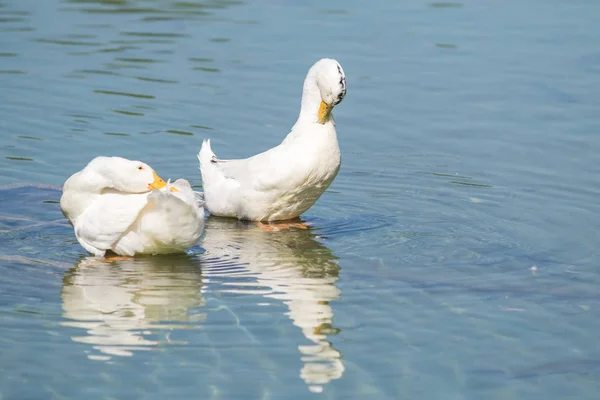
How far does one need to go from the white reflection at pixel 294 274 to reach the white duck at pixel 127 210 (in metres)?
0.41

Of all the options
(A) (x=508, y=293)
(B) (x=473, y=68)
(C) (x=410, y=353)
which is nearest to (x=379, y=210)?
(A) (x=508, y=293)

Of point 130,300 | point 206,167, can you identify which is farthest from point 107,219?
point 206,167

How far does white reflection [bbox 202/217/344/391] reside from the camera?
660 cm

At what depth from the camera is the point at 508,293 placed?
769cm

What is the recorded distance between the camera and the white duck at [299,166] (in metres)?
9.15

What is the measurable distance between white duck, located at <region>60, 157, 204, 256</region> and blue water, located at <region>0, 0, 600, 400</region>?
0.21m

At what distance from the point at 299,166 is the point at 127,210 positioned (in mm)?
1654

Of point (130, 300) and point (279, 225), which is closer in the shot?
point (130, 300)

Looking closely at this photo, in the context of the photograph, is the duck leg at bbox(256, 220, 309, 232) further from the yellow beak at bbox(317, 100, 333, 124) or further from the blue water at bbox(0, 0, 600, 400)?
the yellow beak at bbox(317, 100, 333, 124)

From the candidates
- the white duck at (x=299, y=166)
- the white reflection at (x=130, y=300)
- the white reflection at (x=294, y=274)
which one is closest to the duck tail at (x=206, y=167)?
the white duck at (x=299, y=166)

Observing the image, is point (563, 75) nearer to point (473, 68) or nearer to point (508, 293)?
point (473, 68)

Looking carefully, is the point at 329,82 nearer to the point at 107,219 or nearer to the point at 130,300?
the point at 107,219

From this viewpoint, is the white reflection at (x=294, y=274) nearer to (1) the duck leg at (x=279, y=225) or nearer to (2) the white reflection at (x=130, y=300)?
(1) the duck leg at (x=279, y=225)

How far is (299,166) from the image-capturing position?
9.16m
